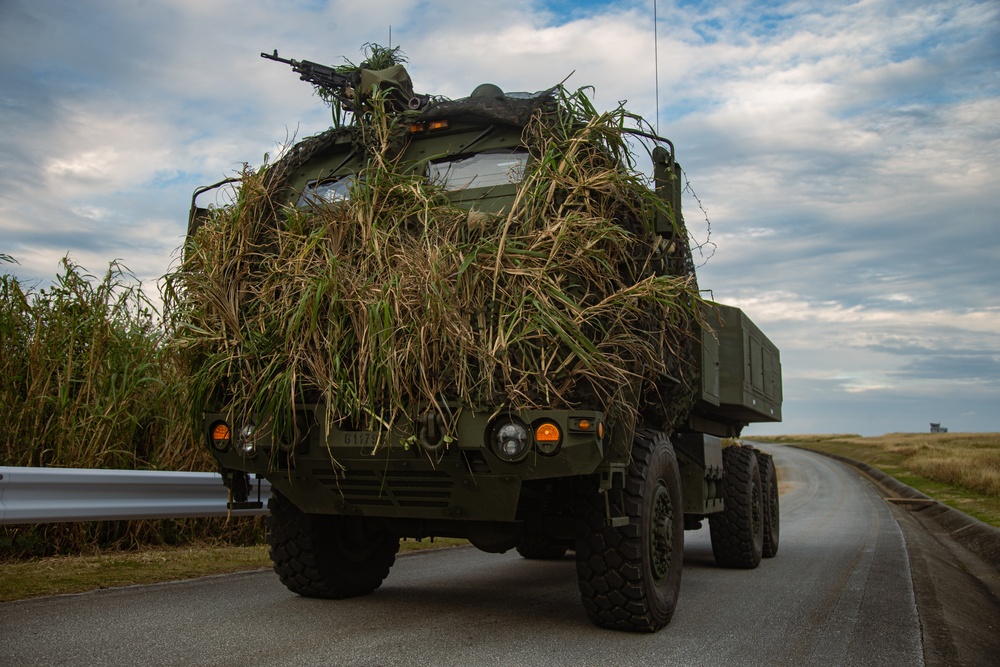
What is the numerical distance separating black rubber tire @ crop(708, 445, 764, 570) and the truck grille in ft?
14.5

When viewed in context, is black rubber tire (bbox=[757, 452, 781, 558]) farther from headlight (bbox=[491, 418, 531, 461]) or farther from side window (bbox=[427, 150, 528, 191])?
headlight (bbox=[491, 418, 531, 461])

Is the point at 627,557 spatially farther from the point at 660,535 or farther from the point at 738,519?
the point at 738,519

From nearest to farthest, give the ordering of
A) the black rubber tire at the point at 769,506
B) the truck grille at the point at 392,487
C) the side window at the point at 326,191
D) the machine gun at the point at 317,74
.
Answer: the truck grille at the point at 392,487, the side window at the point at 326,191, the machine gun at the point at 317,74, the black rubber tire at the point at 769,506

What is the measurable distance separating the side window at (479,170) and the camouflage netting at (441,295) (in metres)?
0.16

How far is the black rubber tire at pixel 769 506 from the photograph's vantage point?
34.0 feet

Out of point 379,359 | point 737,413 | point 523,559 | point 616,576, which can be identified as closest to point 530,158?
point 379,359

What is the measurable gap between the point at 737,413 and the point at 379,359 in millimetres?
5609

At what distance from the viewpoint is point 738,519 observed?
30.0 ft

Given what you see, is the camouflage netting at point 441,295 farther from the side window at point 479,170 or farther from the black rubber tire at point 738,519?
the black rubber tire at point 738,519

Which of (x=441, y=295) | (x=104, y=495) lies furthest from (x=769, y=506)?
(x=104, y=495)

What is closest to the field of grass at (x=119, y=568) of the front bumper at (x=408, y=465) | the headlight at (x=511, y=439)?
the front bumper at (x=408, y=465)

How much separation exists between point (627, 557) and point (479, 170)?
2.61 meters

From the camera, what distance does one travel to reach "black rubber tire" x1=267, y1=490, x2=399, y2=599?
6.02 meters

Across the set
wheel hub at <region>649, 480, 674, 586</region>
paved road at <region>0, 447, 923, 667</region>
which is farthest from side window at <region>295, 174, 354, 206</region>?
wheel hub at <region>649, 480, 674, 586</region>
